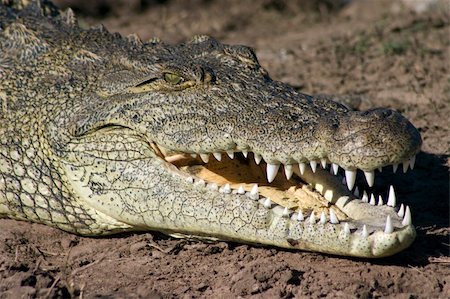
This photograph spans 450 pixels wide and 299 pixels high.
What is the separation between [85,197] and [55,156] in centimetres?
35

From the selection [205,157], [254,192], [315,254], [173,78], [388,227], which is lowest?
[315,254]

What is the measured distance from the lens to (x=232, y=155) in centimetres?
452

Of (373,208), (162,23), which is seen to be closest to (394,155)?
(373,208)

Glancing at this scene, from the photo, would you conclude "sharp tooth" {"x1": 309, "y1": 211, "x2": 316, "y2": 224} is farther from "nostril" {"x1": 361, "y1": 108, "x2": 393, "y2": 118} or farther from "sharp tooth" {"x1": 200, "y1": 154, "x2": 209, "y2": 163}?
"sharp tooth" {"x1": 200, "y1": 154, "x2": 209, "y2": 163}

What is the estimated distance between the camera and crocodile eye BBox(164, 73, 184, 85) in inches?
189

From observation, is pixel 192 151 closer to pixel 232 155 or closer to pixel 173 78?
pixel 232 155

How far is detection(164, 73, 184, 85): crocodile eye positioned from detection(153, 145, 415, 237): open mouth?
417 millimetres

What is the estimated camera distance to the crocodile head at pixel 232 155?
4.22 meters

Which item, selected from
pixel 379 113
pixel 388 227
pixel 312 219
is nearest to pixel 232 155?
pixel 312 219

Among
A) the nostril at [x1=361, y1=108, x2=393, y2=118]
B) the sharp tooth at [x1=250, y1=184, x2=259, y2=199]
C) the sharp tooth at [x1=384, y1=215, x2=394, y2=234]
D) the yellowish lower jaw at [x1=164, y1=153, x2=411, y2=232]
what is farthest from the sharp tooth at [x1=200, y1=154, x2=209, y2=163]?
the sharp tooth at [x1=384, y1=215, x2=394, y2=234]

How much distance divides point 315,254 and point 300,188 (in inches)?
17.9

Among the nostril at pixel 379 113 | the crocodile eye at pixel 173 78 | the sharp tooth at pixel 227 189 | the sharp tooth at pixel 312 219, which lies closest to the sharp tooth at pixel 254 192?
the sharp tooth at pixel 227 189

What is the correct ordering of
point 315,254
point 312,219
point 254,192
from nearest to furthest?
1. point 312,219
2. point 254,192
3. point 315,254

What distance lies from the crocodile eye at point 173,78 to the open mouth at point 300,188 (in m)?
0.42
